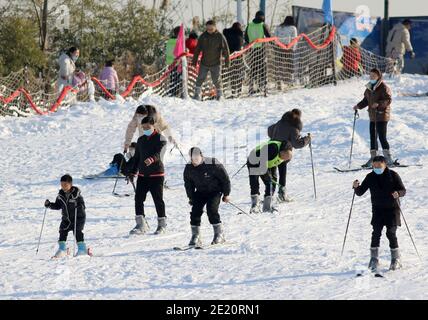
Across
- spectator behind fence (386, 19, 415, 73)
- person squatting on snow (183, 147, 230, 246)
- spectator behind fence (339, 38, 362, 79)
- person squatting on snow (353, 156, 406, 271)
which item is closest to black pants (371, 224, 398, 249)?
person squatting on snow (353, 156, 406, 271)

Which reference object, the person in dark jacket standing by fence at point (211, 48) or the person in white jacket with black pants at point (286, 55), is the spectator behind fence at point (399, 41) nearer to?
the person in white jacket with black pants at point (286, 55)

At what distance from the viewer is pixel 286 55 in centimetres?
2406

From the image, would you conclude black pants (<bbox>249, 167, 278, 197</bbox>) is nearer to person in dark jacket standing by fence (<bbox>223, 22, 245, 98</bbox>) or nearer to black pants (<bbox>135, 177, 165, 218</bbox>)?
black pants (<bbox>135, 177, 165, 218</bbox>)

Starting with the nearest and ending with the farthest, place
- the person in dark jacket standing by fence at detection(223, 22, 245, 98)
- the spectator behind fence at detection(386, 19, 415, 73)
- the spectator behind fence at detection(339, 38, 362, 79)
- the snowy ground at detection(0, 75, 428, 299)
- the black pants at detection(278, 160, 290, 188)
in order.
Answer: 1. the snowy ground at detection(0, 75, 428, 299)
2. the black pants at detection(278, 160, 290, 188)
3. the person in dark jacket standing by fence at detection(223, 22, 245, 98)
4. the spectator behind fence at detection(339, 38, 362, 79)
5. the spectator behind fence at detection(386, 19, 415, 73)

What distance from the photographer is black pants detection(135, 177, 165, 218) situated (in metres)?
13.4

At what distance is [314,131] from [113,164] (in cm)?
440

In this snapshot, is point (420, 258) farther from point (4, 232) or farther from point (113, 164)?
point (113, 164)

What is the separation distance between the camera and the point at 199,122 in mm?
20812

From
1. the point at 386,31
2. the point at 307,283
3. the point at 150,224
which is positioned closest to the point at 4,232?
the point at 150,224

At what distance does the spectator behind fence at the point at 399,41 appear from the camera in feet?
87.0

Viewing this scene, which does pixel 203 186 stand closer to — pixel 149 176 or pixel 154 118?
pixel 149 176

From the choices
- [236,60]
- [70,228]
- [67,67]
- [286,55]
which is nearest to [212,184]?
[70,228]

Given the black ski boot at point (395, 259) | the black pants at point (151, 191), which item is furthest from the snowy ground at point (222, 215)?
the black pants at point (151, 191)

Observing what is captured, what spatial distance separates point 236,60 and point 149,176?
982cm
